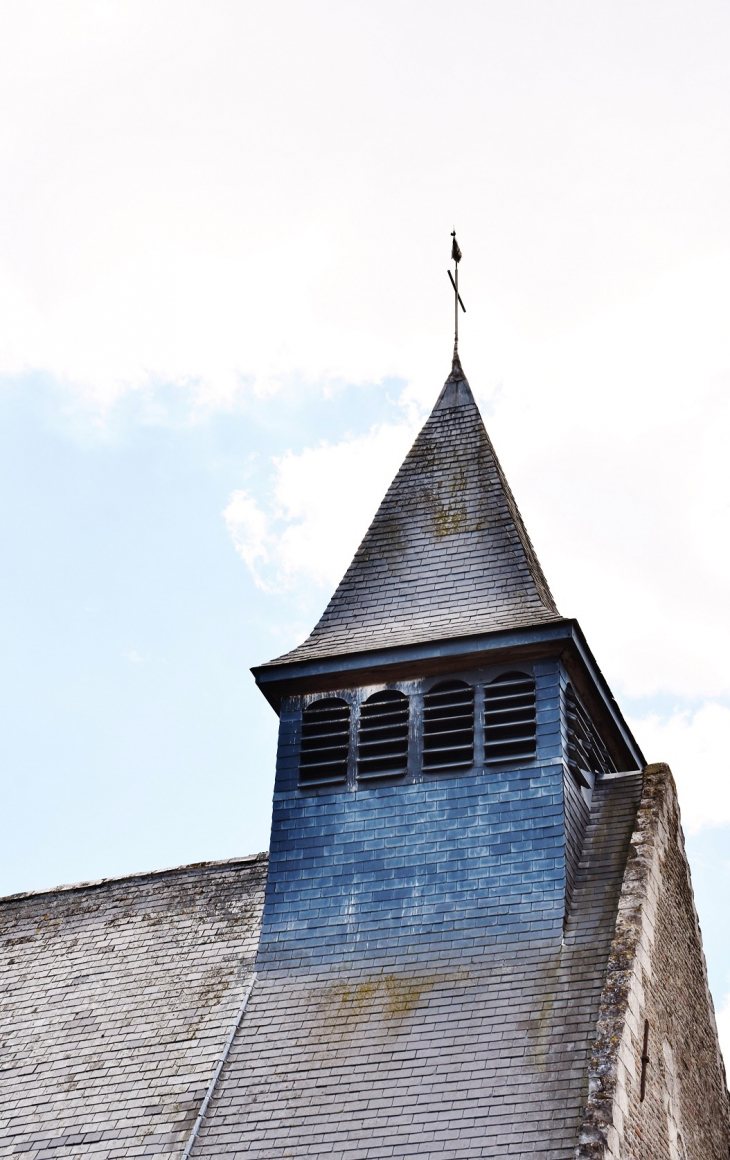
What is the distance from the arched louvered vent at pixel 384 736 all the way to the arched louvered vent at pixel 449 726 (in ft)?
0.75

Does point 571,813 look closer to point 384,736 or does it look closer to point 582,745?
point 582,745

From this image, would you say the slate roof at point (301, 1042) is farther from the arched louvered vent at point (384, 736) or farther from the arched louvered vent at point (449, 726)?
the arched louvered vent at point (384, 736)

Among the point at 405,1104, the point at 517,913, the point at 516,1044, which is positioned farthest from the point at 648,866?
the point at 405,1104

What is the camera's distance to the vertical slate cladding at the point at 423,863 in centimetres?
1351

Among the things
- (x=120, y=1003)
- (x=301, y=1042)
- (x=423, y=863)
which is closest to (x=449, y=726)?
(x=423, y=863)

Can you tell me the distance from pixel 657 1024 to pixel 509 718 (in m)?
3.11

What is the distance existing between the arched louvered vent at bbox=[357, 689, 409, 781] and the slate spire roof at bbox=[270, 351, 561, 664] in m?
0.55

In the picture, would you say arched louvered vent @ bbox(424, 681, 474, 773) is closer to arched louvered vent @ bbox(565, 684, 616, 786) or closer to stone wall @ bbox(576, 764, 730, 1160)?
arched louvered vent @ bbox(565, 684, 616, 786)

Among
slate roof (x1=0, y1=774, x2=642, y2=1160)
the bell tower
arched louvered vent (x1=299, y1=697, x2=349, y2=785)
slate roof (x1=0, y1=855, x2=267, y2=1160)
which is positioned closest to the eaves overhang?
the bell tower

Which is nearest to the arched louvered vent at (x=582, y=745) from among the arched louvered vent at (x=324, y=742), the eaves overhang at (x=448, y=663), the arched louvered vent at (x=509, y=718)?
the eaves overhang at (x=448, y=663)

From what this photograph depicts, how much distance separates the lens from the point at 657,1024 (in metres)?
13.0

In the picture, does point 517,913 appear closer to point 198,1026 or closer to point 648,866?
point 648,866

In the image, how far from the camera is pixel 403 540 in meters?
17.0

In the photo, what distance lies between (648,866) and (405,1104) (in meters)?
3.01
